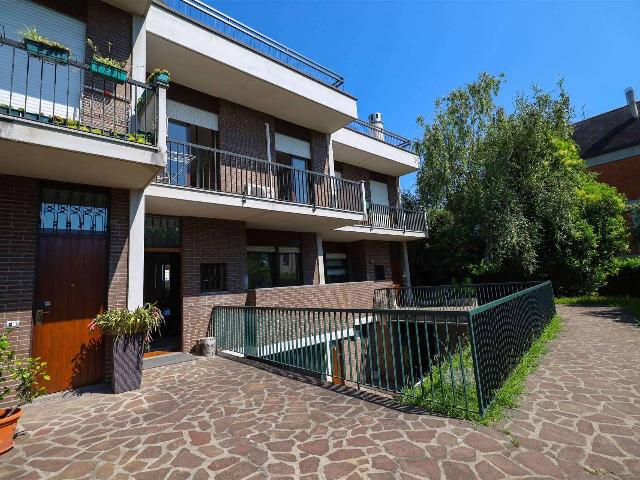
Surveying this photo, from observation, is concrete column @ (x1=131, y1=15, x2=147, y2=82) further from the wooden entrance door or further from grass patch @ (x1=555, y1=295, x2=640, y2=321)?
grass patch @ (x1=555, y1=295, x2=640, y2=321)

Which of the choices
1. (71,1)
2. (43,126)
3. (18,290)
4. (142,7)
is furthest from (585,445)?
(71,1)

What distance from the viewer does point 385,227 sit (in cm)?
1419

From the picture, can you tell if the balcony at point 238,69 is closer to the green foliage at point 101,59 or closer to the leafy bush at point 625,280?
the green foliage at point 101,59

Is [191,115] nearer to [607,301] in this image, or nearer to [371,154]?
[371,154]

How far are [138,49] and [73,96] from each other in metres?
1.88

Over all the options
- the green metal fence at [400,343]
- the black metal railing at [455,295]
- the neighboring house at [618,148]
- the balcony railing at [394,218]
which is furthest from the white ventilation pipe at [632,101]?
the green metal fence at [400,343]

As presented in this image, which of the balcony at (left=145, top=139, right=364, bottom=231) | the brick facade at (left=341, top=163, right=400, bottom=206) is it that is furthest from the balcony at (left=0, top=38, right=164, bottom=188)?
the brick facade at (left=341, top=163, right=400, bottom=206)

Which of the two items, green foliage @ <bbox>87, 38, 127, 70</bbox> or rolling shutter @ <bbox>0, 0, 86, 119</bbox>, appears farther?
rolling shutter @ <bbox>0, 0, 86, 119</bbox>

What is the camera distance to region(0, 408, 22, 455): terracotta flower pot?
3553 mm

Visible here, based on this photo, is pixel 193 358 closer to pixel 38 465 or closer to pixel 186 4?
pixel 38 465

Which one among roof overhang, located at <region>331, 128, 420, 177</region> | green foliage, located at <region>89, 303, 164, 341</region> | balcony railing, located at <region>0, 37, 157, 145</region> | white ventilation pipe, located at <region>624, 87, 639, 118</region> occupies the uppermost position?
white ventilation pipe, located at <region>624, 87, 639, 118</region>

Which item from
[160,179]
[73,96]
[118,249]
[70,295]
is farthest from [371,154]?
[70,295]

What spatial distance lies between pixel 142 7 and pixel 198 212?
474cm

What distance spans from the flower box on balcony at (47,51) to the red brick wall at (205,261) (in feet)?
14.4
